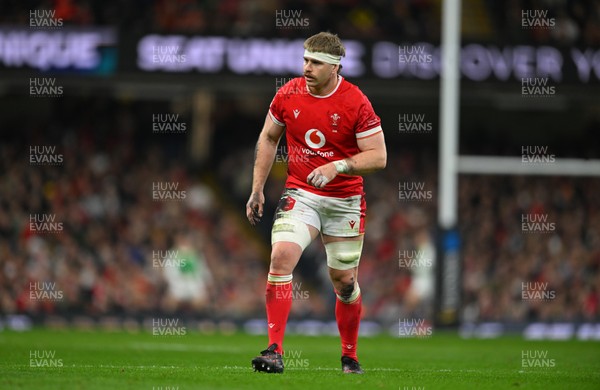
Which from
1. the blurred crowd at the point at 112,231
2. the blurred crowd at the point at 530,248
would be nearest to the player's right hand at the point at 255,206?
the blurred crowd at the point at 112,231

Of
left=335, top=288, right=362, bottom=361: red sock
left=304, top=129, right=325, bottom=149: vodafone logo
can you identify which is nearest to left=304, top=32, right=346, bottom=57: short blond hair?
left=304, top=129, right=325, bottom=149: vodafone logo

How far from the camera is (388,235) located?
23422 millimetres

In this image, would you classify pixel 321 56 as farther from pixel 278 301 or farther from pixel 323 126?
pixel 278 301

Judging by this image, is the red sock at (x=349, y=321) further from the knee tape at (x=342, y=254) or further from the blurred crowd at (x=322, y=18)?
the blurred crowd at (x=322, y=18)

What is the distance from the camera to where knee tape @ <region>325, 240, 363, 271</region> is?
8812 mm

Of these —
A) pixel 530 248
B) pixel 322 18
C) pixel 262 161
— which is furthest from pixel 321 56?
pixel 530 248

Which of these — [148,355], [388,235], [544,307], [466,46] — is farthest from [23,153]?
[148,355]

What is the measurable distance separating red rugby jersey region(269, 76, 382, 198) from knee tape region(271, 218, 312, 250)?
329 mm

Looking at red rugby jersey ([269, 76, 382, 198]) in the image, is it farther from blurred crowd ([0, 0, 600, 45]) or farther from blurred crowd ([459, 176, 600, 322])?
blurred crowd ([459, 176, 600, 322])

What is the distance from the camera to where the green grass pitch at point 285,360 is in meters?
8.04

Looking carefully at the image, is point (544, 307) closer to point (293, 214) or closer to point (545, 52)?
point (545, 52)

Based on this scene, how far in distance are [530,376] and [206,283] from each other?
12.6m

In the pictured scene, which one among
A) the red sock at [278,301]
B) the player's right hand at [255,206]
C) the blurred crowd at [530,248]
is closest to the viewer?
the red sock at [278,301]

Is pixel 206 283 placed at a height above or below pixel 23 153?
below
